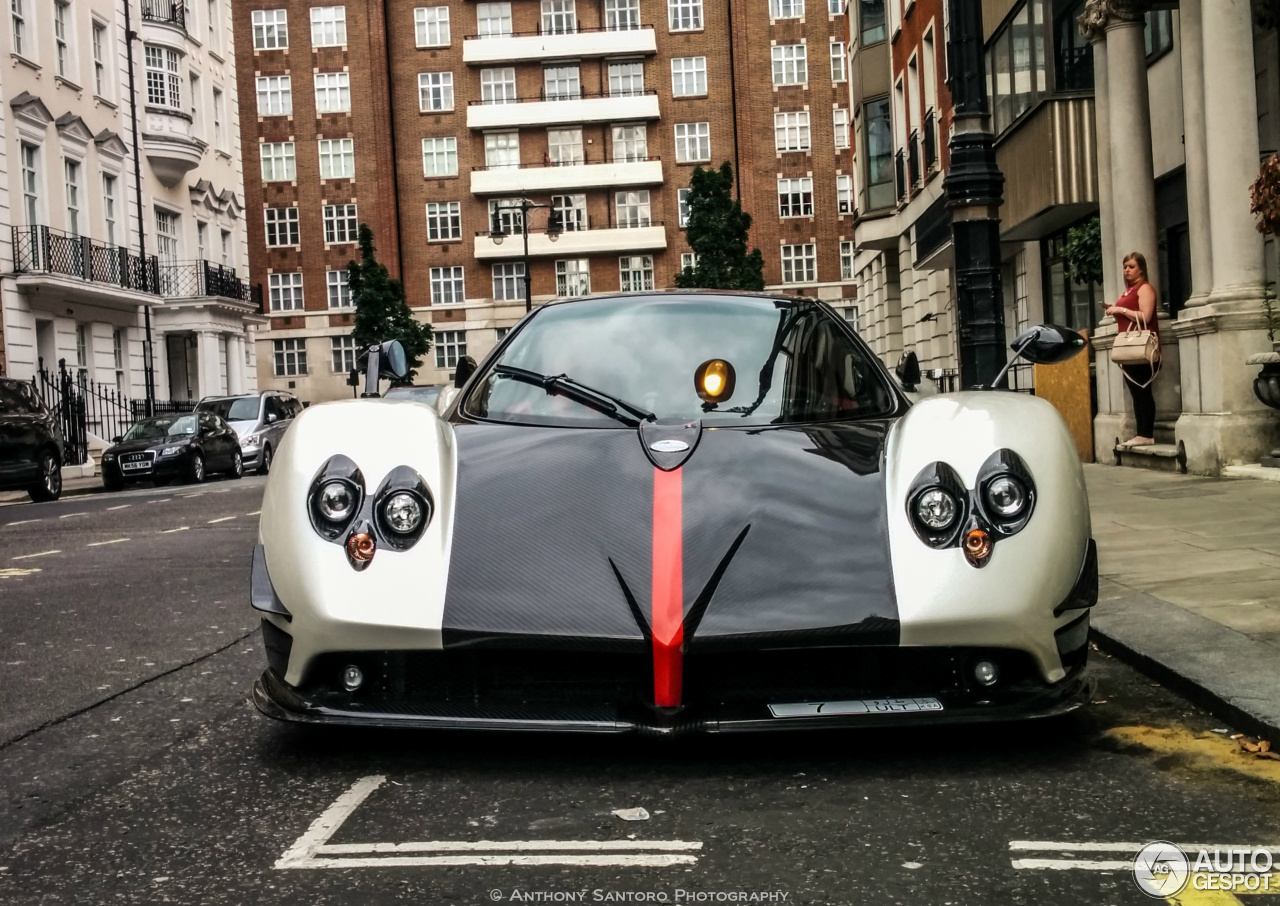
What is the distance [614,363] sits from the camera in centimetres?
486

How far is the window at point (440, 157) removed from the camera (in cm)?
6469

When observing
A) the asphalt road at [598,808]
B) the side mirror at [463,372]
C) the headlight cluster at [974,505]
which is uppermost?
the side mirror at [463,372]

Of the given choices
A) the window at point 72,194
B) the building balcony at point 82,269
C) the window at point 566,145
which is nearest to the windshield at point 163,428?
the building balcony at point 82,269

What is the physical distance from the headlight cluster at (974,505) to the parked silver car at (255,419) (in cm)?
2815

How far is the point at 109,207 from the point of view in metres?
38.4

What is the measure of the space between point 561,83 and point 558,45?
1677 millimetres

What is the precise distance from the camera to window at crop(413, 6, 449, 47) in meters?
64.7

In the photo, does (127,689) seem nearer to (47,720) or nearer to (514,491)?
(47,720)

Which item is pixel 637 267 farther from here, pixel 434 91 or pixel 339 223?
pixel 339 223

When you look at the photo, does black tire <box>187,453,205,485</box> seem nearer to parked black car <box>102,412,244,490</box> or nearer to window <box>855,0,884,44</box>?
parked black car <box>102,412,244,490</box>

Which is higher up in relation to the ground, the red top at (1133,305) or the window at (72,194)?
the window at (72,194)

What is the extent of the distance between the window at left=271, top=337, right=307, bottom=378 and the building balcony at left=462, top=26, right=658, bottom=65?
14.7 m

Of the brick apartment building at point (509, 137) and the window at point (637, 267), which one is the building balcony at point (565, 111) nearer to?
the brick apartment building at point (509, 137)

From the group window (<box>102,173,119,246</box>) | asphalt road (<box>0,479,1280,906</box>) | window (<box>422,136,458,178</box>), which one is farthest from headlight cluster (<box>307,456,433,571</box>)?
window (<box>422,136,458,178</box>)
